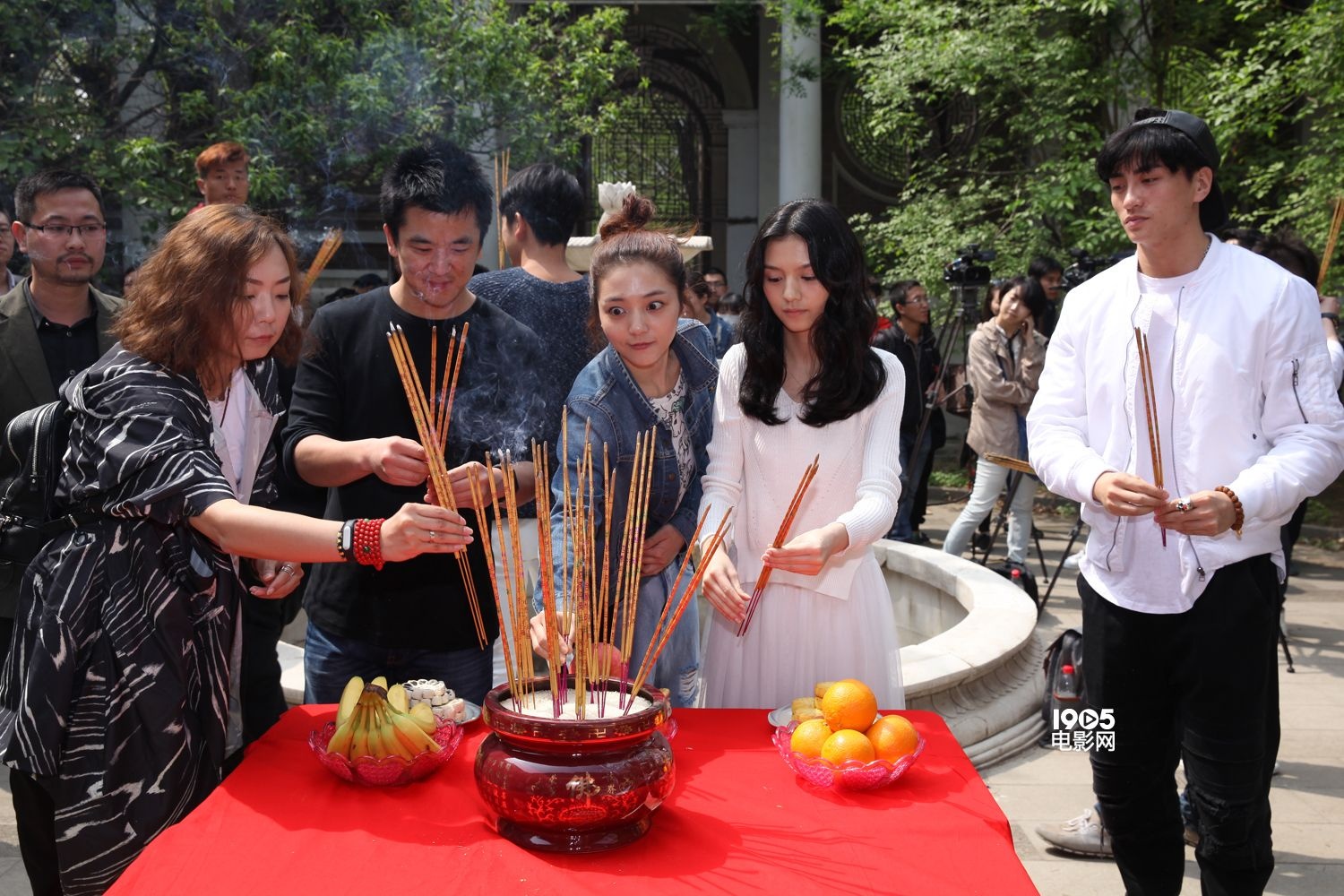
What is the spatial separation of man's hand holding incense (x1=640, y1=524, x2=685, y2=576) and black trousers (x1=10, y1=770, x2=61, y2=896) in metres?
1.07

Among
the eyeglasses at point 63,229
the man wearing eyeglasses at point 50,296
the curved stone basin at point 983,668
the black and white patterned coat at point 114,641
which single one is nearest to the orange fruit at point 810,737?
the black and white patterned coat at point 114,641

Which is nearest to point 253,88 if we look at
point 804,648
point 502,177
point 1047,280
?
point 502,177

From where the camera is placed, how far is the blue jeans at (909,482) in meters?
6.56

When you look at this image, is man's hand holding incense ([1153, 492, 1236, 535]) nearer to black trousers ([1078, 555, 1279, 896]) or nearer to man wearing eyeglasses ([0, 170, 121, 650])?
black trousers ([1078, 555, 1279, 896])

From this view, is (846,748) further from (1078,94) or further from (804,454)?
(1078,94)

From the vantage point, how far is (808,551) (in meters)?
1.93

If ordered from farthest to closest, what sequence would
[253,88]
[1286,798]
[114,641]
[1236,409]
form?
1. [253,88]
2. [1286,798]
3. [1236,409]
4. [114,641]

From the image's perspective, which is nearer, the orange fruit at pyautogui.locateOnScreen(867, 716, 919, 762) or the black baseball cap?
the orange fruit at pyautogui.locateOnScreen(867, 716, 919, 762)

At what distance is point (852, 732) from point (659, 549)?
660 millimetres

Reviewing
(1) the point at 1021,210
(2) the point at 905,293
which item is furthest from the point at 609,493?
(1) the point at 1021,210

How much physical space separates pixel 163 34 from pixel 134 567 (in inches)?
219

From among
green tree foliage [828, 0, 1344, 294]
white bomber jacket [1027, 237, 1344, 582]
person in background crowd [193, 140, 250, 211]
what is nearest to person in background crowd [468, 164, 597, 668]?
person in background crowd [193, 140, 250, 211]

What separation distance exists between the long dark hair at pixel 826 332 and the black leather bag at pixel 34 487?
121 centimetres

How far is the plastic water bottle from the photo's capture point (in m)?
2.96
